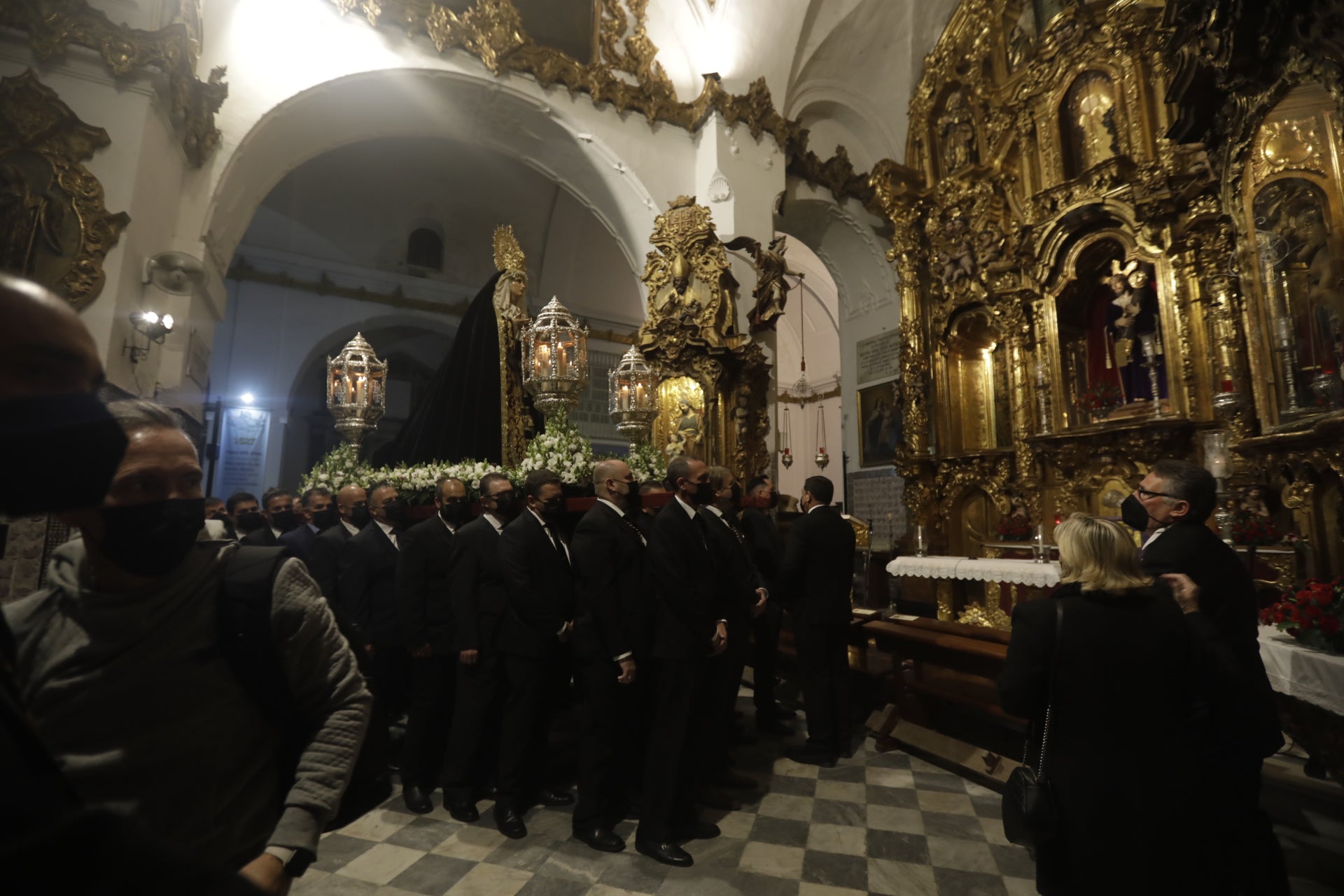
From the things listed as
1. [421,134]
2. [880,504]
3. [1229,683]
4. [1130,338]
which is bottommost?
[1229,683]

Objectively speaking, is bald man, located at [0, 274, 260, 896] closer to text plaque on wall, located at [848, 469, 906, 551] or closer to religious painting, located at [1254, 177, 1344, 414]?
religious painting, located at [1254, 177, 1344, 414]

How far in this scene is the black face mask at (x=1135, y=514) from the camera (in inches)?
103

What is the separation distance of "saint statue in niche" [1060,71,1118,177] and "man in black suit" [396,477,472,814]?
918 centimetres

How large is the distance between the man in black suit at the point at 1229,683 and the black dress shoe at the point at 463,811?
324 centimetres

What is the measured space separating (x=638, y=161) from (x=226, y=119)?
15.8 feet

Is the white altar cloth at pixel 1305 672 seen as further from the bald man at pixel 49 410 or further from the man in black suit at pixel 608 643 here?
the bald man at pixel 49 410

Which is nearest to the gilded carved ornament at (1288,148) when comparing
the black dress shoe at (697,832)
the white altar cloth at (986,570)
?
the white altar cloth at (986,570)

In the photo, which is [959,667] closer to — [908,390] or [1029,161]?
[908,390]

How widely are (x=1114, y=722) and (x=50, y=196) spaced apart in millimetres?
7666

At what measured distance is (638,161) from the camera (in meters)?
9.25

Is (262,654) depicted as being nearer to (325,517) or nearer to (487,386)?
(325,517)

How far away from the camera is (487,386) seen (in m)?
7.20

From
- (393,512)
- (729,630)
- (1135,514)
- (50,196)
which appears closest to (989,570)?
(729,630)

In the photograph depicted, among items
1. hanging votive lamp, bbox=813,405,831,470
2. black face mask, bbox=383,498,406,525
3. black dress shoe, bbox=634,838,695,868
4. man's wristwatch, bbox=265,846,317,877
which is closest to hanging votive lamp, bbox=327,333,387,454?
black face mask, bbox=383,498,406,525
